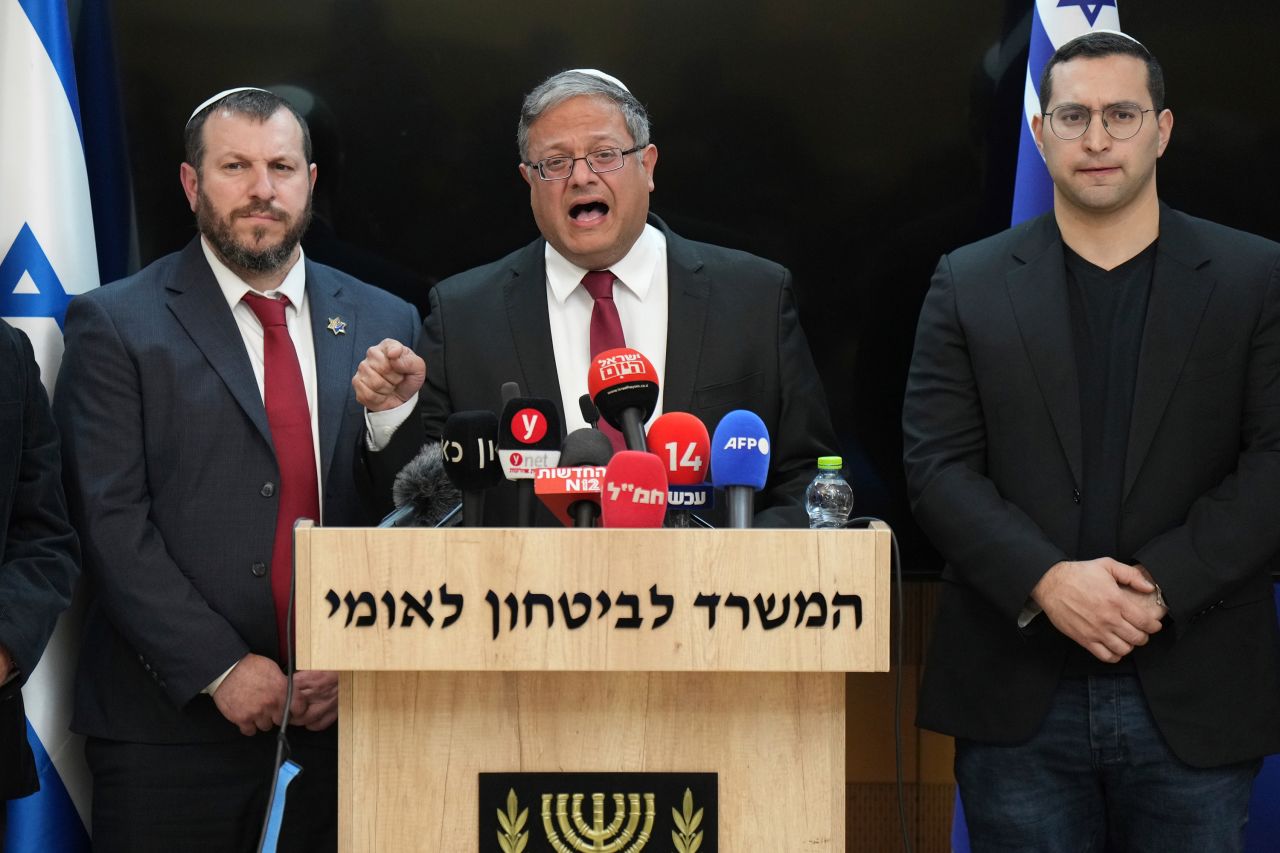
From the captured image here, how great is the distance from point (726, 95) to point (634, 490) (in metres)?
2.05

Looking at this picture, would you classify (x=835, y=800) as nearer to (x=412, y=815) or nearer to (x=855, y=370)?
(x=412, y=815)

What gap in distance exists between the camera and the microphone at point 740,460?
1887 mm

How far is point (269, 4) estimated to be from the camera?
11.6 ft

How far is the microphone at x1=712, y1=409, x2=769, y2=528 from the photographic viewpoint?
1.89m

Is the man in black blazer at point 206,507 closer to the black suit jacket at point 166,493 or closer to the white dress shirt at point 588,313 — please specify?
the black suit jacket at point 166,493

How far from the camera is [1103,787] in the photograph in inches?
99.1

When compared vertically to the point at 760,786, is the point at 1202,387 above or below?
above

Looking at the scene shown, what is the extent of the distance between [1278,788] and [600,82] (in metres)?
2.25

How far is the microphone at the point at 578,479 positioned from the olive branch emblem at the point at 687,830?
0.39 meters

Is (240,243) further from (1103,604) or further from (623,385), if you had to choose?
(1103,604)

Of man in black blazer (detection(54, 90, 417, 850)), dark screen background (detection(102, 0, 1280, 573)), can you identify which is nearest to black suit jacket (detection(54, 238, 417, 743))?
man in black blazer (detection(54, 90, 417, 850))

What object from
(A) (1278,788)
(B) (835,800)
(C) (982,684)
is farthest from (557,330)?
(A) (1278,788)

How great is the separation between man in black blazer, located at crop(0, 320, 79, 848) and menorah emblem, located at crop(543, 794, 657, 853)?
1166 millimetres

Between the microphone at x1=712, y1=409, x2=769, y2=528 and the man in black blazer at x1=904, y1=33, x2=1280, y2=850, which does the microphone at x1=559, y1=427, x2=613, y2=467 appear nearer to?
the microphone at x1=712, y1=409, x2=769, y2=528
